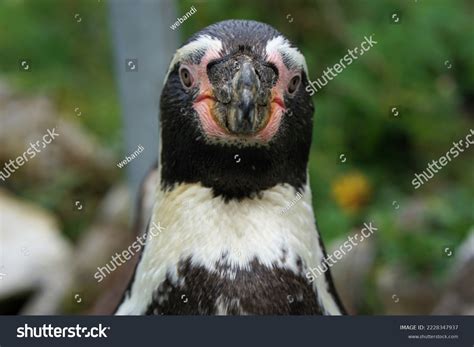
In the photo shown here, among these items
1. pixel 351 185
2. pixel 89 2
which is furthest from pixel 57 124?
pixel 351 185

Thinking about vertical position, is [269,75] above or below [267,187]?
above

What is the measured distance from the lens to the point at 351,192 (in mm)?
4965

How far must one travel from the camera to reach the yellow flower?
16.0 ft

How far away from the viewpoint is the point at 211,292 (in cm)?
239

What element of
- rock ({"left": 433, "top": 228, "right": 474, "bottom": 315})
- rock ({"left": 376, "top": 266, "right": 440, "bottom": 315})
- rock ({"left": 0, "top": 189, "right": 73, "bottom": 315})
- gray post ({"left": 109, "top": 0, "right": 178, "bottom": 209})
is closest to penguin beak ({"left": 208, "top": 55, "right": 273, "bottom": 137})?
gray post ({"left": 109, "top": 0, "right": 178, "bottom": 209})

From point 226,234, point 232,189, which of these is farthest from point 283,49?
point 226,234

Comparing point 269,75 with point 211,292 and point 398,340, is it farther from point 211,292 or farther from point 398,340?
point 398,340

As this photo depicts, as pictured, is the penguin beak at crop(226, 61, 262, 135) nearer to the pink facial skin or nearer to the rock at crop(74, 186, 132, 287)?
the pink facial skin

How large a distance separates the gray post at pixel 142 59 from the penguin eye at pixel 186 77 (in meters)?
1.35

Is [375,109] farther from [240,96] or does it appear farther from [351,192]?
[240,96]

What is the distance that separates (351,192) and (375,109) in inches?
21.0

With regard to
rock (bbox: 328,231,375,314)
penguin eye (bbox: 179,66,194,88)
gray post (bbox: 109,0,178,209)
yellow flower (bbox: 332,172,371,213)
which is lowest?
rock (bbox: 328,231,375,314)

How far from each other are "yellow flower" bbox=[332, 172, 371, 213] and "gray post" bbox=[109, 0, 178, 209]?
1196 mm

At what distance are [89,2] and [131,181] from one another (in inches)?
102
